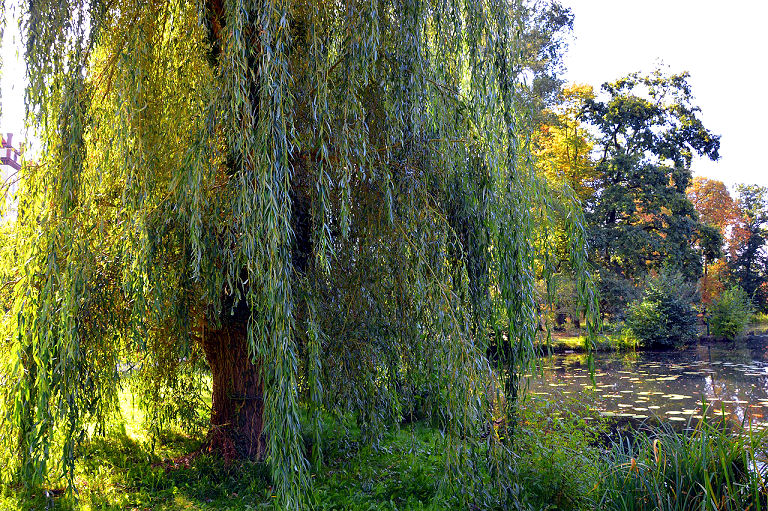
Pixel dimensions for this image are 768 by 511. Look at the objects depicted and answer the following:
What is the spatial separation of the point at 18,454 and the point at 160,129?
7.37 feet

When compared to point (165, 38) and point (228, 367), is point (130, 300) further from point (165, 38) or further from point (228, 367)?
point (165, 38)

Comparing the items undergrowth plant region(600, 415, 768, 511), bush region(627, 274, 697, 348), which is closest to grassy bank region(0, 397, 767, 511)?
undergrowth plant region(600, 415, 768, 511)

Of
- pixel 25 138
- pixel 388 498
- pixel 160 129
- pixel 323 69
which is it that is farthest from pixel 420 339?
pixel 25 138

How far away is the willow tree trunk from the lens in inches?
198

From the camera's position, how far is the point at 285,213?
10.6 ft

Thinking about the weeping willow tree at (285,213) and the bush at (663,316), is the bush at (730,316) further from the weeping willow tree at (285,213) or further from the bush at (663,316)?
the weeping willow tree at (285,213)

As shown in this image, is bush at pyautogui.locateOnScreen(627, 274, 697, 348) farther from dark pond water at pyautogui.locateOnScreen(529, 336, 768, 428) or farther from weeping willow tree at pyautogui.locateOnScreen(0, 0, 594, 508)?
weeping willow tree at pyautogui.locateOnScreen(0, 0, 594, 508)

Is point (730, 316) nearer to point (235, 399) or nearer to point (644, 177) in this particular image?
point (644, 177)

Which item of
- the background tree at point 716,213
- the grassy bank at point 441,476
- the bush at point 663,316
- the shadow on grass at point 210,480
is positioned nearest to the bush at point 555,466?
the grassy bank at point 441,476

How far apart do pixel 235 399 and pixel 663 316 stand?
52.6 ft

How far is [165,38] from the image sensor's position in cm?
431

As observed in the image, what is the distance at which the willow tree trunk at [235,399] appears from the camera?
5035 millimetres

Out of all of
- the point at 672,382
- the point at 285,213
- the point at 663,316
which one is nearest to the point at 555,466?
the point at 285,213

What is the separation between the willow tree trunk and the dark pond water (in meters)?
2.76
